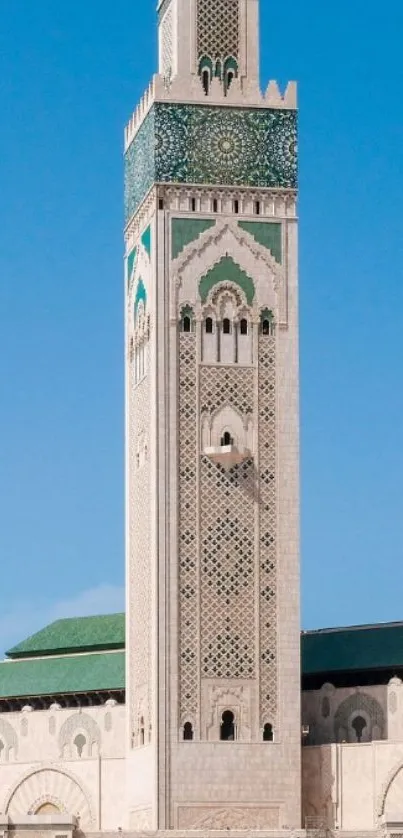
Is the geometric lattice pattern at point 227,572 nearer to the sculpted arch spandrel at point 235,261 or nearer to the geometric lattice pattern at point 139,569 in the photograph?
the geometric lattice pattern at point 139,569

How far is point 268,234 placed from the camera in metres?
40.4

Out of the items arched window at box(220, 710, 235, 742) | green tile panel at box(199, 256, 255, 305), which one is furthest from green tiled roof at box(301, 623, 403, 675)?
green tile panel at box(199, 256, 255, 305)

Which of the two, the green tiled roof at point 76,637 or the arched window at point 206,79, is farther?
the green tiled roof at point 76,637

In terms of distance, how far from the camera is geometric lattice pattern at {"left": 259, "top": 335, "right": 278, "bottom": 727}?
39.3 meters

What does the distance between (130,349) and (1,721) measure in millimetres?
6913

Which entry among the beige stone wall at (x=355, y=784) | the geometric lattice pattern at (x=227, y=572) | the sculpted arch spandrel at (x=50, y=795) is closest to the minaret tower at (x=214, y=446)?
the geometric lattice pattern at (x=227, y=572)

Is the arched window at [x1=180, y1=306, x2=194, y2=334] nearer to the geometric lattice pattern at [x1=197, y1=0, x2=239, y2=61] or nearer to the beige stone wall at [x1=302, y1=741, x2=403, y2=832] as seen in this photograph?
the geometric lattice pattern at [x1=197, y1=0, x2=239, y2=61]

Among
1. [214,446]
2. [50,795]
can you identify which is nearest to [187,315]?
[214,446]

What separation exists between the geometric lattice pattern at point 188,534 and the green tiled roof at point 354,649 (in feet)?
12.1

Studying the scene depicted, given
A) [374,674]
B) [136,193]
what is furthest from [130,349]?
[374,674]

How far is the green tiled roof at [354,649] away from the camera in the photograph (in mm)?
41656

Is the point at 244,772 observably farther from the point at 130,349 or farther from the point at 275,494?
the point at 130,349

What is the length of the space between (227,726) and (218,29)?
1050cm

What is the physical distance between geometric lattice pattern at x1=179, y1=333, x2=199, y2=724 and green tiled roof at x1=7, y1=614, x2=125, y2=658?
189 inches
